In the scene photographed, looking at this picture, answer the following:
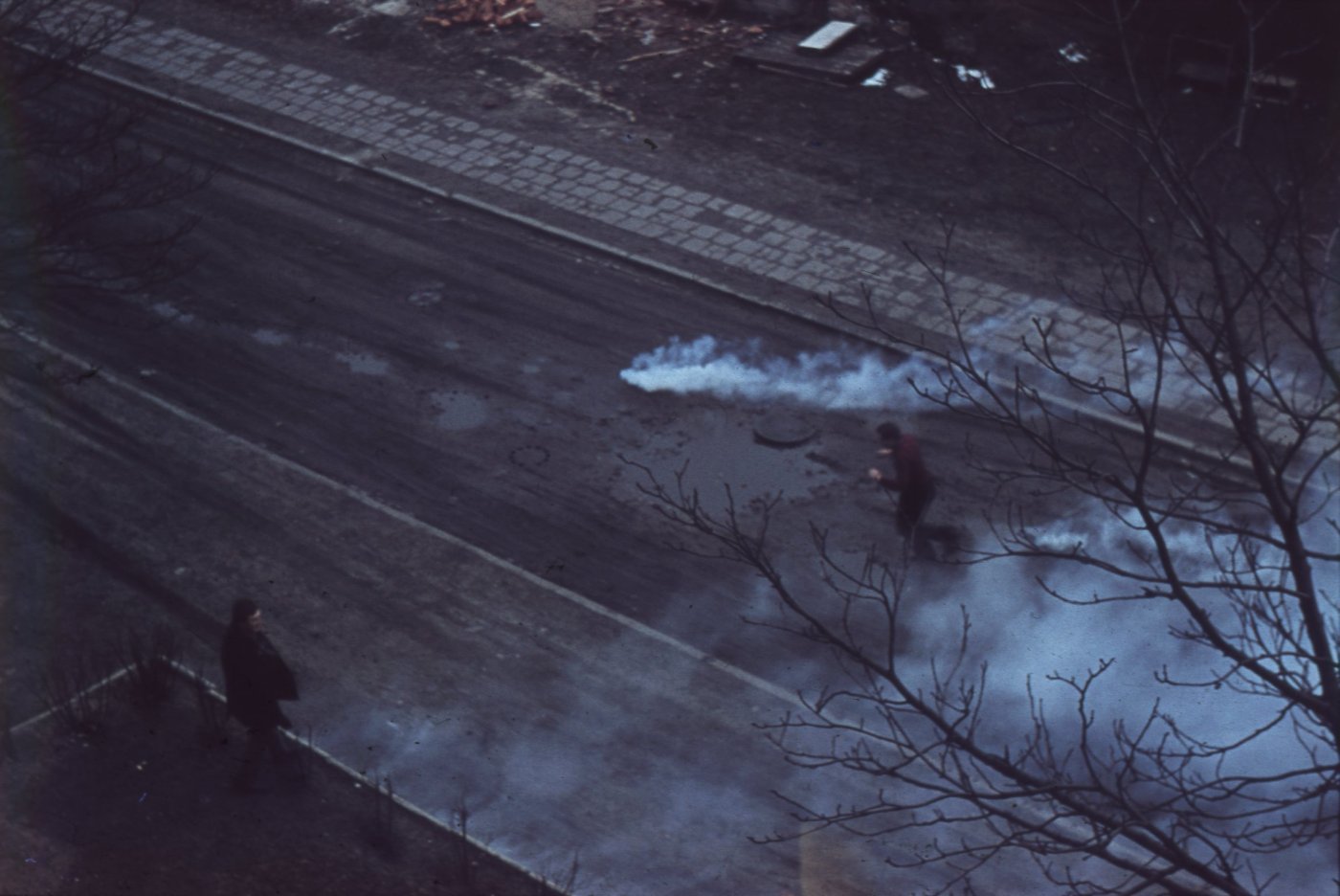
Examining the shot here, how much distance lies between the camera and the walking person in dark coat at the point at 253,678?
435 inches

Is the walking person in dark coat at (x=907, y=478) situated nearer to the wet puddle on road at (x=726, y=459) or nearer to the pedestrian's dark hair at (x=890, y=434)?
the pedestrian's dark hair at (x=890, y=434)

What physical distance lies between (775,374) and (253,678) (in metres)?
7.64

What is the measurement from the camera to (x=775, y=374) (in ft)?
55.1

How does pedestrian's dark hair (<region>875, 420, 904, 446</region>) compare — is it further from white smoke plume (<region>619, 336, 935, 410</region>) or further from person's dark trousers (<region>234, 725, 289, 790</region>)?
person's dark trousers (<region>234, 725, 289, 790</region>)

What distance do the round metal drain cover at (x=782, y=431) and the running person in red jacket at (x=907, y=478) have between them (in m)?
1.93

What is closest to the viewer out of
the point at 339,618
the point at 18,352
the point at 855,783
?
the point at 855,783

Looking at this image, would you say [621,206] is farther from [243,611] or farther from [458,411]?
[243,611]

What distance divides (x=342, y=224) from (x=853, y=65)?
8.63 metres

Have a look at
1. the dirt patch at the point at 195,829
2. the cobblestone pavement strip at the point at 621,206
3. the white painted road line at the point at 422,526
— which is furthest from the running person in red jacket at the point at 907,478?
the dirt patch at the point at 195,829

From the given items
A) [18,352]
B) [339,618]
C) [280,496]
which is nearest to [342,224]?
[18,352]

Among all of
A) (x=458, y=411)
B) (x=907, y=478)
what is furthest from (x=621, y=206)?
(x=907, y=478)

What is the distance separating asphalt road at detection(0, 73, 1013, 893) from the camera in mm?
11898

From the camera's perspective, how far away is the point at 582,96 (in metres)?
23.1

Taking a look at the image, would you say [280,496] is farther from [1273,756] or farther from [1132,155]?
[1132,155]
